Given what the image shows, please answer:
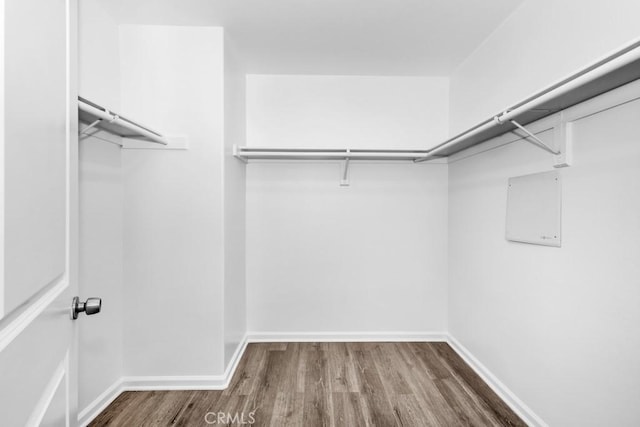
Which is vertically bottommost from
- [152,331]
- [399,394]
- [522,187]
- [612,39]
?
[399,394]

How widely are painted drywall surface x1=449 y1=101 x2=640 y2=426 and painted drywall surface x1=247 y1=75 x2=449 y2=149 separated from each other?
835 mm

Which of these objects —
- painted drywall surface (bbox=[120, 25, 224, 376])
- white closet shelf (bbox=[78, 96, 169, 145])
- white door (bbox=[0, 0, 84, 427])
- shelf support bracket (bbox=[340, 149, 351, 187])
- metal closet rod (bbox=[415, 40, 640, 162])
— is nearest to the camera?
white door (bbox=[0, 0, 84, 427])

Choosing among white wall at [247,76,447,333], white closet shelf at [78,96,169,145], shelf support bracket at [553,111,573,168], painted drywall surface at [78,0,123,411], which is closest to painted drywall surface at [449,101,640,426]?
shelf support bracket at [553,111,573,168]

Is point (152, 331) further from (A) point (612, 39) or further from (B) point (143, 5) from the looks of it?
(A) point (612, 39)

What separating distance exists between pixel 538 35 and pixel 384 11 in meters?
0.82

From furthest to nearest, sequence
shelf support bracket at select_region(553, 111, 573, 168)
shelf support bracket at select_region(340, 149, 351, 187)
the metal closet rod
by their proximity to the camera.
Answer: shelf support bracket at select_region(340, 149, 351, 187) < shelf support bracket at select_region(553, 111, 573, 168) < the metal closet rod

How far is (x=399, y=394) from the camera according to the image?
2059mm

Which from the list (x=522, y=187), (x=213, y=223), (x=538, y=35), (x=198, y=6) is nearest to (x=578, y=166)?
(x=522, y=187)

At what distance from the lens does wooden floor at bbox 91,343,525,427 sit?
1.83 m

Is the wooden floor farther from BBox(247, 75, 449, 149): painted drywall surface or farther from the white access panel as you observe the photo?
BBox(247, 75, 449, 149): painted drywall surface

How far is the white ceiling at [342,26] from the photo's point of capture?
6.15ft

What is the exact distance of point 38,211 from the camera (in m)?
0.63

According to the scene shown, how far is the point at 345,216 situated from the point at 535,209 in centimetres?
146
